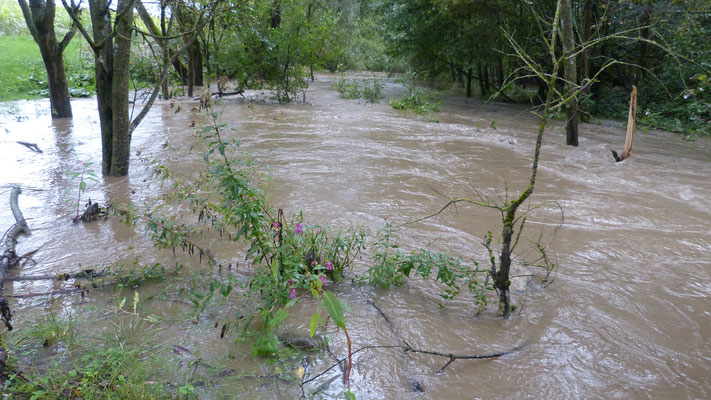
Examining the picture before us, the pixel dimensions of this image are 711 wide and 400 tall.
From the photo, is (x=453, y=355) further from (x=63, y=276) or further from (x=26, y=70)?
(x=26, y=70)

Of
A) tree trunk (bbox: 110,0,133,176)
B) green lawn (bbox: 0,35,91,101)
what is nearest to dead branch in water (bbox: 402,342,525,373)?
tree trunk (bbox: 110,0,133,176)

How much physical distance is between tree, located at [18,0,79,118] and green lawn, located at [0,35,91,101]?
94.8 inches

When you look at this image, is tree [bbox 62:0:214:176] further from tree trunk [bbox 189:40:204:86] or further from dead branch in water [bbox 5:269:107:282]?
tree trunk [bbox 189:40:204:86]

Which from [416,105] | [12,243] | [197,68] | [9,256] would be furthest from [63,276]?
[197,68]

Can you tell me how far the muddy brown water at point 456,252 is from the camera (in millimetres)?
2570

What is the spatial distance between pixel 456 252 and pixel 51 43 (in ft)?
30.3

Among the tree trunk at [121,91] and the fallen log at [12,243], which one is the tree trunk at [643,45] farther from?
the fallen log at [12,243]

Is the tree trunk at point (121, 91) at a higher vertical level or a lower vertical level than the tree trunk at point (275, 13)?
lower

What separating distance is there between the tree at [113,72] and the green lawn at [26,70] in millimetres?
7716

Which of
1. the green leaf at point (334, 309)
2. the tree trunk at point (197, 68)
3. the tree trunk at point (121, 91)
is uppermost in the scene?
the tree trunk at point (197, 68)

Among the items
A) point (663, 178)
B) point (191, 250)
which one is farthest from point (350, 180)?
point (663, 178)

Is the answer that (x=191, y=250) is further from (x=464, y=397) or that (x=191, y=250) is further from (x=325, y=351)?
(x=464, y=397)

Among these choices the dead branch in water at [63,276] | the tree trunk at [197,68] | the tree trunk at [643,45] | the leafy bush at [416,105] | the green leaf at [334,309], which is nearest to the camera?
the green leaf at [334,309]

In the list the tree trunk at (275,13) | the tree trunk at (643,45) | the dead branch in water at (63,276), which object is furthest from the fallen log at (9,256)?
the tree trunk at (643,45)
